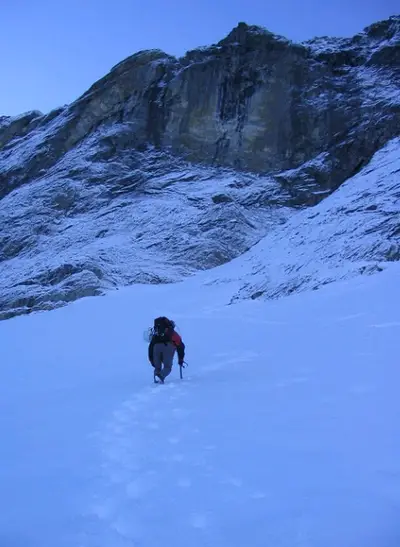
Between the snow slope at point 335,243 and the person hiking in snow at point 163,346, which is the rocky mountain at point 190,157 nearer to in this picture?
the snow slope at point 335,243

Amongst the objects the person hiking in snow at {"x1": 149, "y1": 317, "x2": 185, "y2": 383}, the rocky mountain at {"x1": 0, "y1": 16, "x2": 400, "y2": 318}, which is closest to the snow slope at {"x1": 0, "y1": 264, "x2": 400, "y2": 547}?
the person hiking in snow at {"x1": 149, "y1": 317, "x2": 185, "y2": 383}

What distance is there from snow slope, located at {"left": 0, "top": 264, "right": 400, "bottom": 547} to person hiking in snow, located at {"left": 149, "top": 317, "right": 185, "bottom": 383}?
447 millimetres

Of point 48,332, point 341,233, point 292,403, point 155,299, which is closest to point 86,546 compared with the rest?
point 292,403

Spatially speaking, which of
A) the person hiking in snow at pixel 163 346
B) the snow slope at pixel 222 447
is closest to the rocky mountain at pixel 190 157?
the person hiking in snow at pixel 163 346

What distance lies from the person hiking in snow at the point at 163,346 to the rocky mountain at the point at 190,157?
17495 mm

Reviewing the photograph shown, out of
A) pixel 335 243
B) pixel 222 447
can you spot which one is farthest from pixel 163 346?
pixel 335 243

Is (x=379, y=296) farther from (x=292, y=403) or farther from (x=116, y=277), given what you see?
(x=116, y=277)

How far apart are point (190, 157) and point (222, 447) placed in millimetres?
39533

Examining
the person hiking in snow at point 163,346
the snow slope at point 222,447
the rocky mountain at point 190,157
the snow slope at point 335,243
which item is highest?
the rocky mountain at point 190,157

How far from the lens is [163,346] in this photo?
29.1 feet

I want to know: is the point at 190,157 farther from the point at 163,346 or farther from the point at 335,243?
the point at 163,346

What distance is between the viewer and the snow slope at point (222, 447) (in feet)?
10.7

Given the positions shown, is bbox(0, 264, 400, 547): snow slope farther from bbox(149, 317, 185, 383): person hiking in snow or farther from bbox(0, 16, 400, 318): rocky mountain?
bbox(0, 16, 400, 318): rocky mountain

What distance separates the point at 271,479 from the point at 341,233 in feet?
54.1
